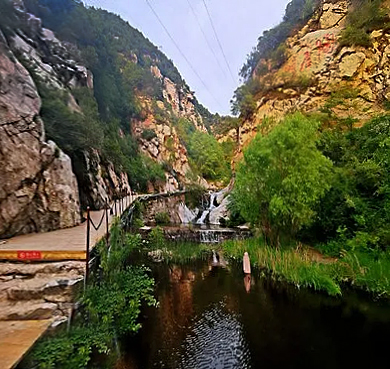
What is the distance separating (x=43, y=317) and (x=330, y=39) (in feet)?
81.6

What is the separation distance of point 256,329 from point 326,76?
20.0 meters

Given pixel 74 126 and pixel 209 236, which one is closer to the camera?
pixel 74 126

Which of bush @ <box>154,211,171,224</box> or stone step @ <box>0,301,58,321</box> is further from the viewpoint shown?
bush @ <box>154,211,171,224</box>

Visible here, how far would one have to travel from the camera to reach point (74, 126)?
1174 cm

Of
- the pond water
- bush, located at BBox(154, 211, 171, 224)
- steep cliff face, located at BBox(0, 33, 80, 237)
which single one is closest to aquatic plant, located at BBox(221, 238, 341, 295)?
the pond water

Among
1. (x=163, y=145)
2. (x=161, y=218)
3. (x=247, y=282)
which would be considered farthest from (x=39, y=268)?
(x=163, y=145)

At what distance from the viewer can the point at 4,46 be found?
870 cm

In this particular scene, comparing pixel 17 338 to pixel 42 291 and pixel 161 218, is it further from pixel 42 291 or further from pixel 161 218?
pixel 161 218

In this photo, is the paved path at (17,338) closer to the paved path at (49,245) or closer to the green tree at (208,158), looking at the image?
the paved path at (49,245)

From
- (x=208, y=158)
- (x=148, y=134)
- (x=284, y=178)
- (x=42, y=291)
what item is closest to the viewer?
(x=42, y=291)

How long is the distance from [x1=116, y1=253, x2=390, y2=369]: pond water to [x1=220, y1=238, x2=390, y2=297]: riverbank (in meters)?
0.44

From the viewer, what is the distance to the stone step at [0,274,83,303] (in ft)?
15.4

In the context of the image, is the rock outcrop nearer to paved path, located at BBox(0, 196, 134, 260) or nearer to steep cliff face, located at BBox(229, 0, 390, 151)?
paved path, located at BBox(0, 196, 134, 260)

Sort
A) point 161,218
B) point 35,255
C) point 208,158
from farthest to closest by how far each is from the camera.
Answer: point 208,158, point 161,218, point 35,255
